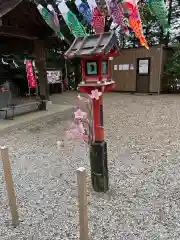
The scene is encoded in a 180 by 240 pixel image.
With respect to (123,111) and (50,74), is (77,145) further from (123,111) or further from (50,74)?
(50,74)

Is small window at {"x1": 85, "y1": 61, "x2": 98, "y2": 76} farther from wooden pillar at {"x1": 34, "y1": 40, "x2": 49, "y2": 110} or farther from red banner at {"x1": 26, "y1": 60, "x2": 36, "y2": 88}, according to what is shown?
red banner at {"x1": 26, "y1": 60, "x2": 36, "y2": 88}

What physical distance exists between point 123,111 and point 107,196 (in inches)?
165

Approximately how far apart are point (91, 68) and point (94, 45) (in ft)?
0.66

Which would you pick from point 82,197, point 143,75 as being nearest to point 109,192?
point 82,197

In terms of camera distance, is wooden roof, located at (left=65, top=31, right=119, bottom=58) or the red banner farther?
the red banner

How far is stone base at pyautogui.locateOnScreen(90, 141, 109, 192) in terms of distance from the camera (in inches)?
79.1

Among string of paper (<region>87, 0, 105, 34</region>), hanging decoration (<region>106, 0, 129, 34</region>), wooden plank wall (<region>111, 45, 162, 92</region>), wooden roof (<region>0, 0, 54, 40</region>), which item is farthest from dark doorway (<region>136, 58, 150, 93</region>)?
string of paper (<region>87, 0, 105, 34</region>)

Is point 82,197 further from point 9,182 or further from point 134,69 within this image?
point 134,69

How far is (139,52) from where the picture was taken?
367 inches

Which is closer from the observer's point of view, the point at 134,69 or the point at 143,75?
the point at 143,75

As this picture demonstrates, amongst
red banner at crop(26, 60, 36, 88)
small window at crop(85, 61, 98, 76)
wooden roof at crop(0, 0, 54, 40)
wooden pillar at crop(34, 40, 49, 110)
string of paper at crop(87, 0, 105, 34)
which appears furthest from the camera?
red banner at crop(26, 60, 36, 88)

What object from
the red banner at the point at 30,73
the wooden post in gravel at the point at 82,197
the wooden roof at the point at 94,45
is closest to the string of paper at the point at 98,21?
the wooden roof at the point at 94,45

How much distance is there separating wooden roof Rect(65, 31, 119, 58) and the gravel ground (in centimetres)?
138

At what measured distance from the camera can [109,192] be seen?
2.15m
